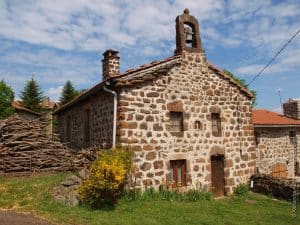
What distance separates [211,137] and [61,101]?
2759 cm

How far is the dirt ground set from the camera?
8469mm

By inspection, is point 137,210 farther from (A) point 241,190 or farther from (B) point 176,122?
(A) point 241,190

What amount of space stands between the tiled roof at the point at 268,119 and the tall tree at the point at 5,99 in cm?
2238

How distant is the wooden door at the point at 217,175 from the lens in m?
15.4

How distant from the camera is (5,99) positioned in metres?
34.5

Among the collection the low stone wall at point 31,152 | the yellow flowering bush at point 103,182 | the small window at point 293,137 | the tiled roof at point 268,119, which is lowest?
the yellow flowering bush at point 103,182

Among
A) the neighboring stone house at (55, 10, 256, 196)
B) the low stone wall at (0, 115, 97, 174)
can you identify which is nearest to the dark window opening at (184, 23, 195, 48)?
the neighboring stone house at (55, 10, 256, 196)

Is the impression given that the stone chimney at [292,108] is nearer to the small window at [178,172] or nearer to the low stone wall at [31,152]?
the small window at [178,172]

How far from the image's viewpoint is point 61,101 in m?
39.8

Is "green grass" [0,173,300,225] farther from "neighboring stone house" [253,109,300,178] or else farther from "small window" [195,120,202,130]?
"neighboring stone house" [253,109,300,178]

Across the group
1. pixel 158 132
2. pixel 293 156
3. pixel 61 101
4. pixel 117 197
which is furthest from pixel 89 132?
pixel 61 101

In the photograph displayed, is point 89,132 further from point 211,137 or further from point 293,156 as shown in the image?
point 293,156

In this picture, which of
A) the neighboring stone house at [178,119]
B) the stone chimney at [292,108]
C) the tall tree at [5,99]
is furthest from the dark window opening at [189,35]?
the tall tree at [5,99]

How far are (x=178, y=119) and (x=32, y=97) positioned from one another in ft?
95.6
